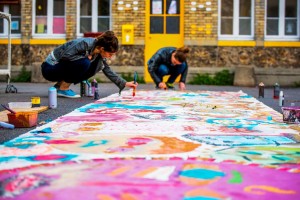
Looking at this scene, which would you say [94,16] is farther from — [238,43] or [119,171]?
[119,171]

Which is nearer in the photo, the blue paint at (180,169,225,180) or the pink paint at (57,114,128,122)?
the blue paint at (180,169,225,180)

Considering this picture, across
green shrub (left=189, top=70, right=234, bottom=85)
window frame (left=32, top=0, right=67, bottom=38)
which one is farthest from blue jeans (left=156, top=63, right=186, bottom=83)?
window frame (left=32, top=0, right=67, bottom=38)

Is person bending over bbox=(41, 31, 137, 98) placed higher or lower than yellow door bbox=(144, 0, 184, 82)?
lower

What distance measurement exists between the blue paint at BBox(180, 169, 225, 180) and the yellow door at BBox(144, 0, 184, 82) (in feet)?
45.5

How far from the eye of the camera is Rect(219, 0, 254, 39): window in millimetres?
16797

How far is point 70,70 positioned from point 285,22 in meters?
10.4

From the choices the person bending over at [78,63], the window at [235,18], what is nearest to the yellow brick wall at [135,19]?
the window at [235,18]

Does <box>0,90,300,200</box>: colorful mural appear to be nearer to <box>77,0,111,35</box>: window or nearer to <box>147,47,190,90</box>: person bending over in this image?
<box>147,47,190,90</box>: person bending over

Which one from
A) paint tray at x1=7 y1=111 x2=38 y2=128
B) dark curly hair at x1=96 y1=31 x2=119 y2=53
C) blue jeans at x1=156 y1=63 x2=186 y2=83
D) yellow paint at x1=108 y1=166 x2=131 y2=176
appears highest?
dark curly hair at x1=96 y1=31 x2=119 y2=53

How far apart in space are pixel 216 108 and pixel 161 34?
32.7 ft

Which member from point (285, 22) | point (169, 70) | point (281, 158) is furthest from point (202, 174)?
point (285, 22)

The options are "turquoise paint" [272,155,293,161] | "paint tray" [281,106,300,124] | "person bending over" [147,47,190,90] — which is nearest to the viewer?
"turquoise paint" [272,155,293,161]

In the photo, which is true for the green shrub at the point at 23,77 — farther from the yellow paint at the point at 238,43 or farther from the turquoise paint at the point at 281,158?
the turquoise paint at the point at 281,158

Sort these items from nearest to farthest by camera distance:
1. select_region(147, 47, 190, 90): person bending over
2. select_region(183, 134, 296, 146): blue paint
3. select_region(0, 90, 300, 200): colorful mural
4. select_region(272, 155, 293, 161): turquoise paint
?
select_region(0, 90, 300, 200): colorful mural → select_region(272, 155, 293, 161): turquoise paint → select_region(183, 134, 296, 146): blue paint → select_region(147, 47, 190, 90): person bending over
